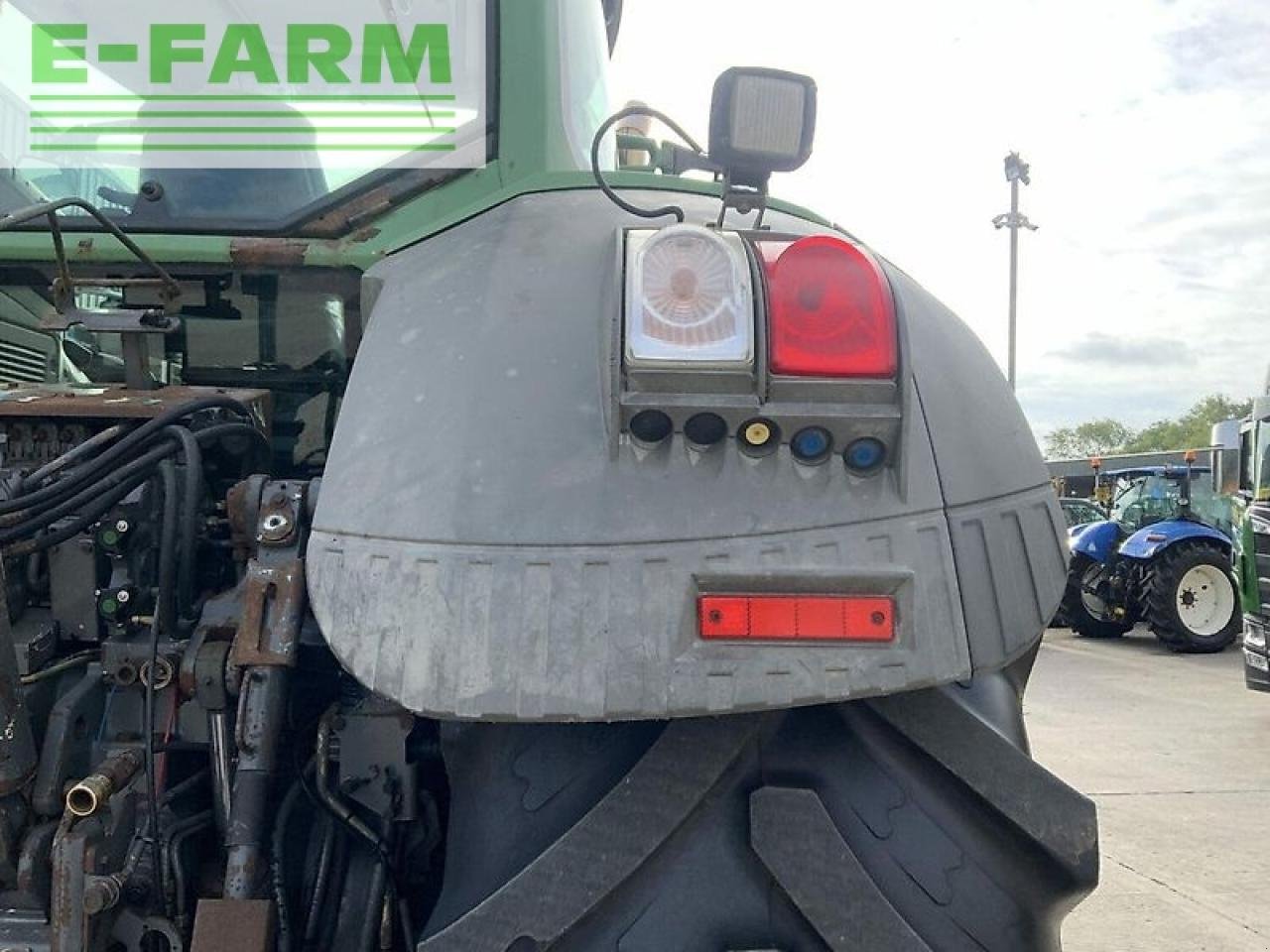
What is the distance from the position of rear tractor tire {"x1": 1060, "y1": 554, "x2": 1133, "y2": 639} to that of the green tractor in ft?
44.8

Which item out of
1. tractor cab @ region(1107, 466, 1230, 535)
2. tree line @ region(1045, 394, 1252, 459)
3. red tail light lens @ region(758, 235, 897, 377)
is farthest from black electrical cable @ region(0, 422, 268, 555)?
tree line @ region(1045, 394, 1252, 459)

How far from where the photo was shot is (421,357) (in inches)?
53.5

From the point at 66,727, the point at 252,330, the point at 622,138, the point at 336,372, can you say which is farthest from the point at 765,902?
the point at 622,138

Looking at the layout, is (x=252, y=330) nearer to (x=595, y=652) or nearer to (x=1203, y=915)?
(x=595, y=652)

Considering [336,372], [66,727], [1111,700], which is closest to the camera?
[66,727]

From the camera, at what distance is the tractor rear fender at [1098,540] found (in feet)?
46.0

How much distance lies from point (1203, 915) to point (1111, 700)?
222 inches

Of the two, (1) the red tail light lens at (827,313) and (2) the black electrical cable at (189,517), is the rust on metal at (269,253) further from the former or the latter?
(1) the red tail light lens at (827,313)

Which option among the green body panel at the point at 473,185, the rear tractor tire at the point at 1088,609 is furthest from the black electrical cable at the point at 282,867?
the rear tractor tire at the point at 1088,609

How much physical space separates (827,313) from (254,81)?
5.15 ft

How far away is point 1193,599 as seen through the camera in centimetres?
1317

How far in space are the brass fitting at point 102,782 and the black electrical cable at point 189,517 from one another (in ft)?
0.74

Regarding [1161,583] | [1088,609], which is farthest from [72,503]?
[1088,609]

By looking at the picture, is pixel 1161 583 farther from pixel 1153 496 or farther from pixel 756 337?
pixel 756 337
